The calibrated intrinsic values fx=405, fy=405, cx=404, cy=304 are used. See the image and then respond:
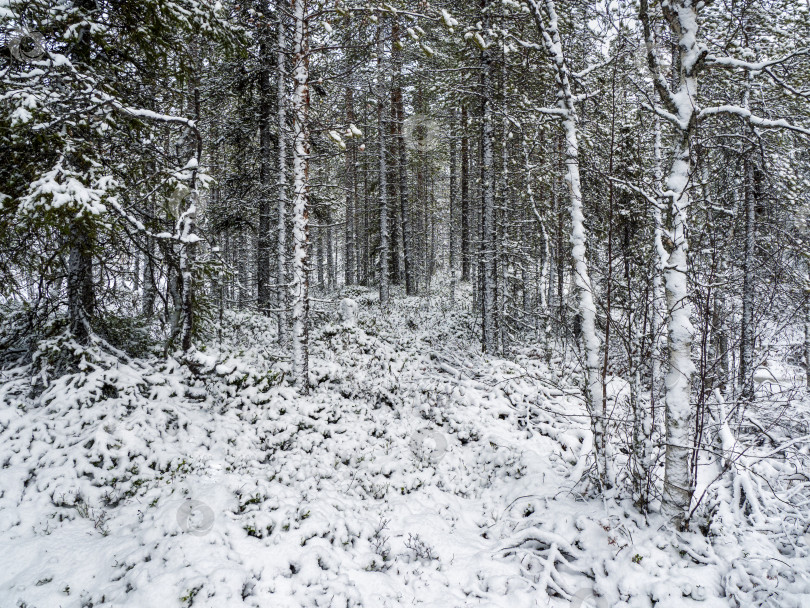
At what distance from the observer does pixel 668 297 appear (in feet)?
14.1

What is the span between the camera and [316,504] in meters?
5.55

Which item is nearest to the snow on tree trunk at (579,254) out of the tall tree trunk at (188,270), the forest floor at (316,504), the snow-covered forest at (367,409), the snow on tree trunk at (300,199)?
the snow-covered forest at (367,409)

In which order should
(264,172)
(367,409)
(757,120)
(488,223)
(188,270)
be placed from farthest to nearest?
(264,172) < (488,223) < (367,409) < (188,270) < (757,120)

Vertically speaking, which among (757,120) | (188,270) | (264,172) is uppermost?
(264,172)

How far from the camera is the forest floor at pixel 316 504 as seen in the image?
13.4 feet

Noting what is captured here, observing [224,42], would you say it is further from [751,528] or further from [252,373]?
[751,528]

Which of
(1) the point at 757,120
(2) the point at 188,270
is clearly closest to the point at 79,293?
(2) the point at 188,270

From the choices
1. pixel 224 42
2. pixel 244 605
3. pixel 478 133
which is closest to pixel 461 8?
pixel 478 133

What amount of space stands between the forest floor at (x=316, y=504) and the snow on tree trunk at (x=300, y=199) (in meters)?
0.68

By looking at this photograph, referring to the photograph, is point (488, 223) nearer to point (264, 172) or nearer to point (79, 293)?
point (264, 172)

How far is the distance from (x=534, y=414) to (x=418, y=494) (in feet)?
10.7

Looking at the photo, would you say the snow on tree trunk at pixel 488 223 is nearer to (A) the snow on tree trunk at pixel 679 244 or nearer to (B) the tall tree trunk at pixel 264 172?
(B) the tall tree trunk at pixel 264 172

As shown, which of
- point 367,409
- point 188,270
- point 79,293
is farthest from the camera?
point 367,409

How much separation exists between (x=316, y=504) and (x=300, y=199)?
17.9 ft
